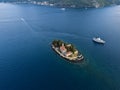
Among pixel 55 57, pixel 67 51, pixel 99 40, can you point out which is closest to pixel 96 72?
pixel 55 57

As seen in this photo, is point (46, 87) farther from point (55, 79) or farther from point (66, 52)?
point (66, 52)

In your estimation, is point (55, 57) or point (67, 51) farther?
point (67, 51)

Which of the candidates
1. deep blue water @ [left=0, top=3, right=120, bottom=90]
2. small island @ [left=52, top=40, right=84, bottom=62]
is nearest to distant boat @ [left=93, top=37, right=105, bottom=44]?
deep blue water @ [left=0, top=3, right=120, bottom=90]

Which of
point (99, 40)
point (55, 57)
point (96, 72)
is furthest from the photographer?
point (99, 40)

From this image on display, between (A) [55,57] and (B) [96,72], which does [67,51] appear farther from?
(B) [96,72]

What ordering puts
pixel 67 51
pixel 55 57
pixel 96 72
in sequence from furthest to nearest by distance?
pixel 67 51 → pixel 55 57 → pixel 96 72

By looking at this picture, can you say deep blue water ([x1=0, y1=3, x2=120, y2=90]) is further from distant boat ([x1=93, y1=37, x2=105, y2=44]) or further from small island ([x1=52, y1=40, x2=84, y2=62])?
small island ([x1=52, y1=40, x2=84, y2=62])
